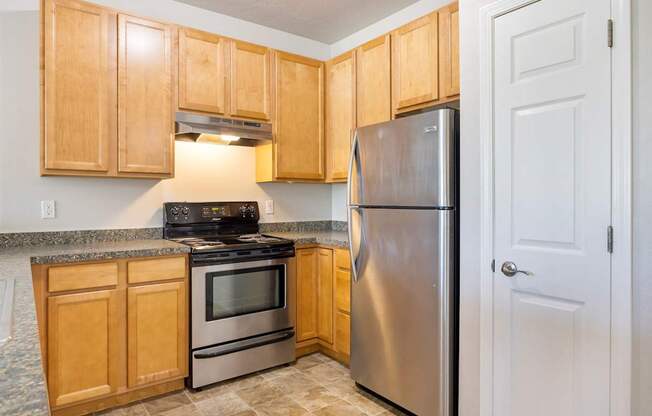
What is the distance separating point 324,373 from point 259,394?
0.52 metres

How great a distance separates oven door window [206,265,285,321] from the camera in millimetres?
2635

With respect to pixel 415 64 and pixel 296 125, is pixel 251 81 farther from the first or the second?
Result: pixel 415 64

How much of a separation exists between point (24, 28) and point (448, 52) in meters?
2.61

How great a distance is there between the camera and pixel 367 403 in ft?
8.10

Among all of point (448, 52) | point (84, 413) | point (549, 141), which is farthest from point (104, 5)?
point (549, 141)

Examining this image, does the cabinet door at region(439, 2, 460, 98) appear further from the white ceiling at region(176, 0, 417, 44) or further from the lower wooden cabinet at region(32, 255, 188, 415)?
the lower wooden cabinet at region(32, 255, 188, 415)

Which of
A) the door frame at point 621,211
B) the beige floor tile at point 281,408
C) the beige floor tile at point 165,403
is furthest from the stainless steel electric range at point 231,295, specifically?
the door frame at point 621,211

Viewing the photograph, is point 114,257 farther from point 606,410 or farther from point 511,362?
point 606,410

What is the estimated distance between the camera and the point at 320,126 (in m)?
3.48

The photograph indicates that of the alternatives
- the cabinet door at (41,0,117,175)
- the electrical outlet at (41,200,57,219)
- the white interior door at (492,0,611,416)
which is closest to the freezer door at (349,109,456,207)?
the white interior door at (492,0,611,416)

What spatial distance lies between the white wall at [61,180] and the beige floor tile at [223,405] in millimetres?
1300

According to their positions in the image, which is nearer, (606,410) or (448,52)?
(606,410)

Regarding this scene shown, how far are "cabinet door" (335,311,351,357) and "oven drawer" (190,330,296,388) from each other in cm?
33

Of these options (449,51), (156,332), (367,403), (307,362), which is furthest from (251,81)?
(367,403)
